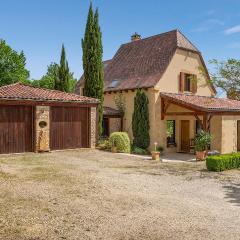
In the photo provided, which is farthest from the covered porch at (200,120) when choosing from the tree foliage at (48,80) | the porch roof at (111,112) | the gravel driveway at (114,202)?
the tree foliage at (48,80)

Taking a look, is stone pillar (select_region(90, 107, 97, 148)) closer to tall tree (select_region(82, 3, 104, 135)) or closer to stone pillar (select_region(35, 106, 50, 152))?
tall tree (select_region(82, 3, 104, 135))

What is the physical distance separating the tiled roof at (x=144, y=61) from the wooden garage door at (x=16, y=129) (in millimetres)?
8335

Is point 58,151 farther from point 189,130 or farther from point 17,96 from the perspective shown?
point 189,130

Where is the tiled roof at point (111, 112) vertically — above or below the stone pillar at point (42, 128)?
above

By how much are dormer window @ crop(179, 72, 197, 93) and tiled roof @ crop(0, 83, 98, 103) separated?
7.04 m

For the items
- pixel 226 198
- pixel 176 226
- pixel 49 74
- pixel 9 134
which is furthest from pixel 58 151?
pixel 49 74

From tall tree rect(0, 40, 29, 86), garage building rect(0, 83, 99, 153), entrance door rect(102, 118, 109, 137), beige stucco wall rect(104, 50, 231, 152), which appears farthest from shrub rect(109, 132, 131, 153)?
tall tree rect(0, 40, 29, 86)

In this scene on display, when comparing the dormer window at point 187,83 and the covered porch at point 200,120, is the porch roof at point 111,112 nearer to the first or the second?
the covered porch at point 200,120

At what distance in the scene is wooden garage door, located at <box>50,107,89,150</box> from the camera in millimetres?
20578

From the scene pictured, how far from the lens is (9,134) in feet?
62.0

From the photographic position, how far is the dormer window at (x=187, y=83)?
81.4ft

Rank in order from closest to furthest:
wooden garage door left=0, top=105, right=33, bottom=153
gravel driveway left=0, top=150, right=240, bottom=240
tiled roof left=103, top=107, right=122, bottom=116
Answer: gravel driveway left=0, top=150, right=240, bottom=240, wooden garage door left=0, top=105, right=33, bottom=153, tiled roof left=103, top=107, right=122, bottom=116

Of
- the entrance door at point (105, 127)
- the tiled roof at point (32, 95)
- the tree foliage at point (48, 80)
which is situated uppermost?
the tree foliage at point (48, 80)

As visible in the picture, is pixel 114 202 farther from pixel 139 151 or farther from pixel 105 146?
pixel 139 151
